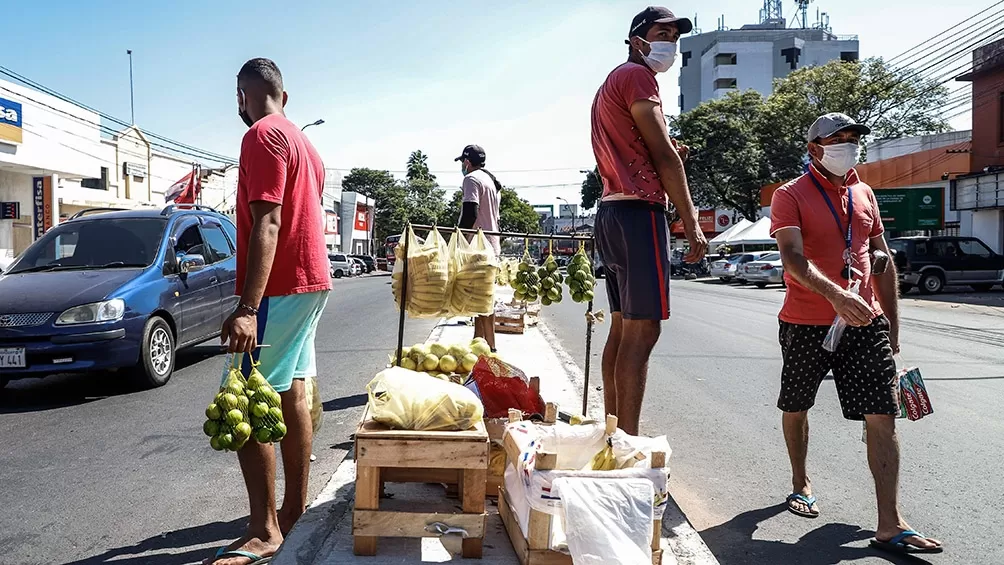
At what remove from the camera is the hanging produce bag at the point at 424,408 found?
2947mm

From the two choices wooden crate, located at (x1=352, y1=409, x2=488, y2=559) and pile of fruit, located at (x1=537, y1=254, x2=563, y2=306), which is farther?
pile of fruit, located at (x1=537, y1=254, x2=563, y2=306)

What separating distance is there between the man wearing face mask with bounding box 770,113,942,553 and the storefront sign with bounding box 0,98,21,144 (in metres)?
27.8

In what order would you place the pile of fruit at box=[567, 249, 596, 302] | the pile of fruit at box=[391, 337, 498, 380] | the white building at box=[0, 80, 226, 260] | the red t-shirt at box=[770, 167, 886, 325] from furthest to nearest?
the white building at box=[0, 80, 226, 260]
the pile of fruit at box=[567, 249, 596, 302]
the pile of fruit at box=[391, 337, 498, 380]
the red t-shirt at box=[770, 167, 886, 325]

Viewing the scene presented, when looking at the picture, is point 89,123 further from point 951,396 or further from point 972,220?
point 972,220

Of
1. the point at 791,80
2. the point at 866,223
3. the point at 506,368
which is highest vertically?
the point at 791,80

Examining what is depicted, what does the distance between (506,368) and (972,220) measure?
3265 cm

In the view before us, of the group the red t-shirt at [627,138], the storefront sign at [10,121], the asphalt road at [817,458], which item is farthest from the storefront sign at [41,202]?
the red t-shirt at [627,138]

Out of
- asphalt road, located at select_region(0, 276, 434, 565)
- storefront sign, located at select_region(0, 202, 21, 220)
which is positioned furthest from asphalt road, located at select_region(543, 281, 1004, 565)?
storefront sign, located at select_region(0, 202, 21, 220)

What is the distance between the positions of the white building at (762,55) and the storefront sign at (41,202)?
71.4 m

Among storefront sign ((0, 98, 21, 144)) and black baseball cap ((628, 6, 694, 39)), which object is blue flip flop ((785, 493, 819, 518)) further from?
storefront sign ((0, 98, 21, 144))

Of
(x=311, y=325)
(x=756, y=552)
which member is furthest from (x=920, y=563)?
(x=311, y=325)

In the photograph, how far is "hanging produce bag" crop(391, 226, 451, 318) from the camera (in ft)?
14.4

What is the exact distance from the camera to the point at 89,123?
3095 cm

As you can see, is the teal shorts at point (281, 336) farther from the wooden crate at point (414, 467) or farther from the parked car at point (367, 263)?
the parked car at point (367, 263)
